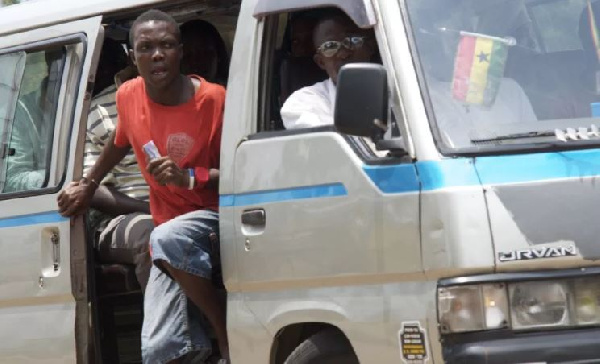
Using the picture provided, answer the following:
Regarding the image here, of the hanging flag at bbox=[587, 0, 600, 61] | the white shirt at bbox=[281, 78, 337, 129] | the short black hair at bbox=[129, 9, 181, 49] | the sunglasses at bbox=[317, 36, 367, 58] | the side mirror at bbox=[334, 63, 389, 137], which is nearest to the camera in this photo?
the side mirror at bbox=[334, 63, 389, 137]

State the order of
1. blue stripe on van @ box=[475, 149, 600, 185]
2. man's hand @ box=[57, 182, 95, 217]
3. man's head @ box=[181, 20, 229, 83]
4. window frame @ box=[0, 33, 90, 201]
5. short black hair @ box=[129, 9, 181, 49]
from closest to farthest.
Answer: blue stripe on van @ box=[475, 149, 600, 185], short black hair @ box=[129, 9, 181, 49], man's hand @ box=[57, 182, 95, 217], window frame @ box=[0, 33, 90, 201], man's head @ box=[181, 20, 229, 83]

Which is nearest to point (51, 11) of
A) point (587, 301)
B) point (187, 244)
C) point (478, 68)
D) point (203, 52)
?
point (203, 52)

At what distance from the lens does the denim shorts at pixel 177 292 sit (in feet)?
17.6

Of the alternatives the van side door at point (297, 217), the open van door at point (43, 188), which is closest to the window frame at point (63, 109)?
the open van door at point (43, 188)

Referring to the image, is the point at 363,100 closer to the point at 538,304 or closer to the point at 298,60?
the point at 538,304

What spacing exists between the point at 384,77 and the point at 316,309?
958 mm

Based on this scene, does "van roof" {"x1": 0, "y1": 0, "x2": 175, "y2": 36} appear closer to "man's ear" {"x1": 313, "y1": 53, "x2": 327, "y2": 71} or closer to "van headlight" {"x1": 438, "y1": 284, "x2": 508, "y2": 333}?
"man's ear" {"x1": 313, "y1": 53, "x2": 327, "y2": 71}

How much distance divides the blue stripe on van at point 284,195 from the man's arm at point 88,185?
96 cm

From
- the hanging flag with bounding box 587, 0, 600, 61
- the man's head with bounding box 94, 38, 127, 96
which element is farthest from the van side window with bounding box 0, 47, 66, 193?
the hanging flag with bounding box 587, 0, 600, 61

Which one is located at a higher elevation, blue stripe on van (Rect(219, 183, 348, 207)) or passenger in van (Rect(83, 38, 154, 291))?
passenger in van (Rect(83, 38, 154, 291))

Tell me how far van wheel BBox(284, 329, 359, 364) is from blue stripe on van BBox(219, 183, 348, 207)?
0.54m

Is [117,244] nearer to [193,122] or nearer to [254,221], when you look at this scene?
[193,122]

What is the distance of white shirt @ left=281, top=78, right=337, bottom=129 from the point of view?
5.07m

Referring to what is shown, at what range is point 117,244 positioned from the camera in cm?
620
